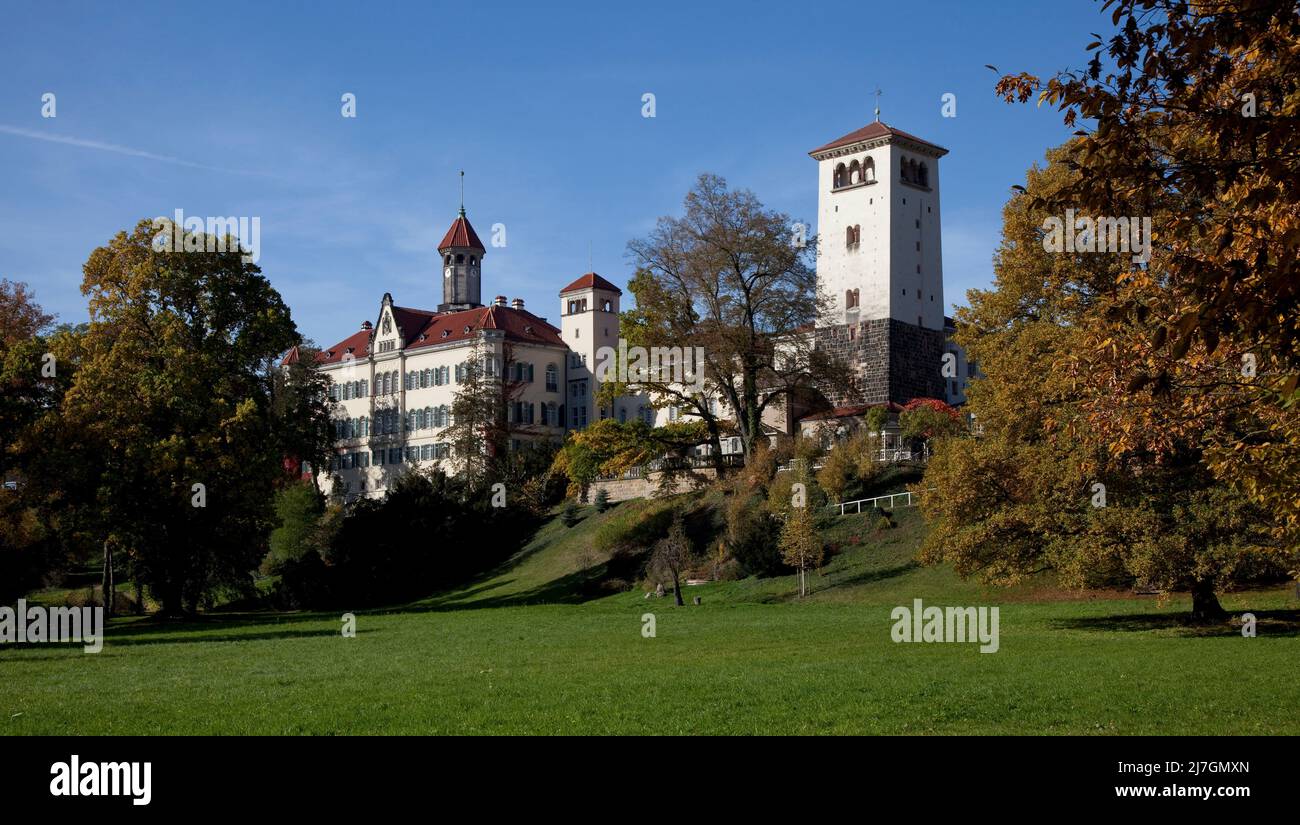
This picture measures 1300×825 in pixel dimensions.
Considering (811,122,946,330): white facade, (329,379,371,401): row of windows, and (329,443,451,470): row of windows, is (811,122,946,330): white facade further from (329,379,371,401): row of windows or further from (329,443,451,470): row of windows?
(329,379,371,401): row of windows

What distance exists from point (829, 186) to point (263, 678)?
217ft

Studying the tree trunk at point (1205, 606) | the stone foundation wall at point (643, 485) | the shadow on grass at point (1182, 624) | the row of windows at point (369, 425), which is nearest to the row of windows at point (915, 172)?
the stone foundation wall at point (643, 485)

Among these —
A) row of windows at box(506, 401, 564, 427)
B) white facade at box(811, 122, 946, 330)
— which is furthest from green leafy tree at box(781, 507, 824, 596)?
row of windows at box(506, 401, 564, 427)

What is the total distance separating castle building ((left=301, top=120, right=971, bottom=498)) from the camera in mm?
79750

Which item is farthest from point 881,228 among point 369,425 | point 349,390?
point 349,390

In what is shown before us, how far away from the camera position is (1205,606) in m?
30.5

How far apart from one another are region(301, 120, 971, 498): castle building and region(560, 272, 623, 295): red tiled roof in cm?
15

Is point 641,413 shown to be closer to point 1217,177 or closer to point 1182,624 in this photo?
point 1182,624

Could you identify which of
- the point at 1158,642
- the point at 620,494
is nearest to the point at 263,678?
the point at 1158,642

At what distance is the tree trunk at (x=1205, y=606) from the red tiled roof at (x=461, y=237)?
8399 cm

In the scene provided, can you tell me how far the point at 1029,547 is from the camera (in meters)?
30.9

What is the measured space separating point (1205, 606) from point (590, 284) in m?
71.5

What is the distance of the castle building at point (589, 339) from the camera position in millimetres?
79750
